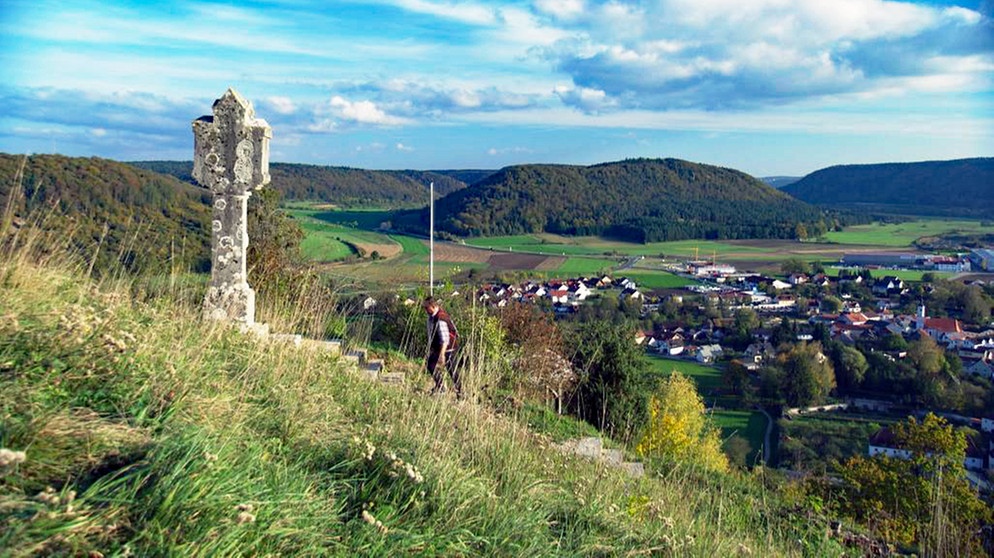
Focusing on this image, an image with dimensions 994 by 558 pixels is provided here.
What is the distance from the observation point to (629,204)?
255 ft

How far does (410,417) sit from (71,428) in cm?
211

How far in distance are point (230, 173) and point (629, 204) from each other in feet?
237

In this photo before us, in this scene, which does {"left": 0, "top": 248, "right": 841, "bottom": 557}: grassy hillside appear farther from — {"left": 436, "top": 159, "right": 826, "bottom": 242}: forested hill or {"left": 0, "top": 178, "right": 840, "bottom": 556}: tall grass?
{"left": 436, "top": 159, "right": 826, "bottom": 242}: forested hill

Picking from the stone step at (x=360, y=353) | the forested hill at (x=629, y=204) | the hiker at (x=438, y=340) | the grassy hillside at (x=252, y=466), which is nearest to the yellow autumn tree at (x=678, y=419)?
the stone step at (x=360, y=353)

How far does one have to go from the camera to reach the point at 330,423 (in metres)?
4.02

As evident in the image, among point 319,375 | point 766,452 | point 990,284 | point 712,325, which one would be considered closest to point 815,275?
point 990,284

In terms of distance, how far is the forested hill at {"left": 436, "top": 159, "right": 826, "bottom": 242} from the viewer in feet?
213

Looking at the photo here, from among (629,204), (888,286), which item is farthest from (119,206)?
(629,204)

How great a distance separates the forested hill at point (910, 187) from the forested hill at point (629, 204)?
48.8 feet

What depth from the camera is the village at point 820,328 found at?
23.6 m

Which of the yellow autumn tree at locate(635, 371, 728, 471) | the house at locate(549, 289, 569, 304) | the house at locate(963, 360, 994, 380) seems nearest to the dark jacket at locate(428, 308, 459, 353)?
the yellow autumn tree at locate(635, 371, 728, 471)

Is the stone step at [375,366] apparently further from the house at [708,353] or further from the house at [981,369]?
the house at [981,369]

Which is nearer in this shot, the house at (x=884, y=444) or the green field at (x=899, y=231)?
the house at (x=884, y=444)

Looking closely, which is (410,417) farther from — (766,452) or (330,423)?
(766,452)
